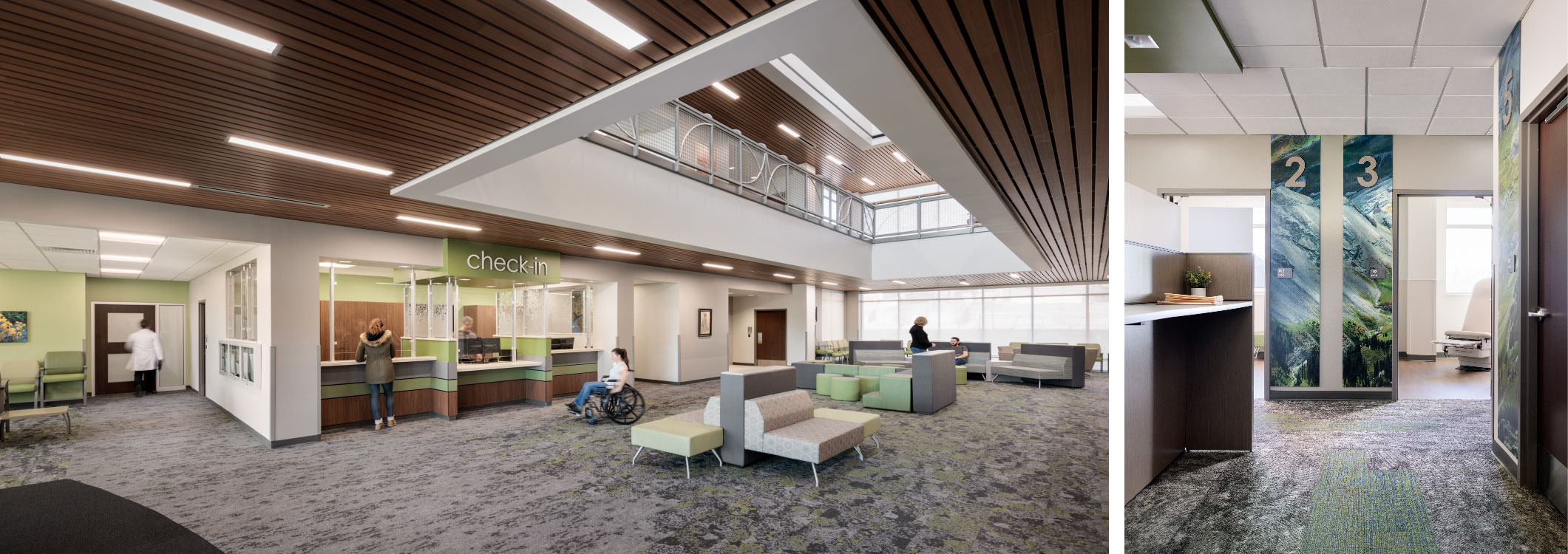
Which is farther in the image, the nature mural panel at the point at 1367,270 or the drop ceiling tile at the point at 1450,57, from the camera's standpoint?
the nature mural panel at the point at 1367,270

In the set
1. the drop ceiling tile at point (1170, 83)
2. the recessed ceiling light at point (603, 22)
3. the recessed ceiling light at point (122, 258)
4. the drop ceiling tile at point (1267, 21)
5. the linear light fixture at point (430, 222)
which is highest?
the drop ceiling tile at point (1267, 21)

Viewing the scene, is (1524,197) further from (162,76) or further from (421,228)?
(421,228)

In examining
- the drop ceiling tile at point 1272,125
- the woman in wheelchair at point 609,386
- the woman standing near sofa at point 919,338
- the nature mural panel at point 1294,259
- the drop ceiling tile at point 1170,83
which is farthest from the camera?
the woman standing near sofa at point 919,338

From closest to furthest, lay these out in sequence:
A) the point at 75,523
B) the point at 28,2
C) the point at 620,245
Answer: the point at 75,523 → the point at 28,2 → the point at 620,245

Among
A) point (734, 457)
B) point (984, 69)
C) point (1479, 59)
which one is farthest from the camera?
point (734, 457)

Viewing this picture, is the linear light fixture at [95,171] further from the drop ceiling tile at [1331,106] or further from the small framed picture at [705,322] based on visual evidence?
the drop ceiling tile at [1331,106]

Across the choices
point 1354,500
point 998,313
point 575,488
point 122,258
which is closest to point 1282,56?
point 1354,500

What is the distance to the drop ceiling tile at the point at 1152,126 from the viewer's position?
6383 mm

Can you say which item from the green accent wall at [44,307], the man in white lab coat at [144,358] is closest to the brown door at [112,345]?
the man in white lab coat at [144,358]

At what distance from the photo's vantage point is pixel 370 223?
24.2 feet

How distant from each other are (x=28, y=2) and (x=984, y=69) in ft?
12.9

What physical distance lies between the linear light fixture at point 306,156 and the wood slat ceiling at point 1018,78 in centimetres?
439

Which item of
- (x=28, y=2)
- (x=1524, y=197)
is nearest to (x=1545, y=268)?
(x=1524, y=197)

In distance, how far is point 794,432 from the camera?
5578 millimetres
